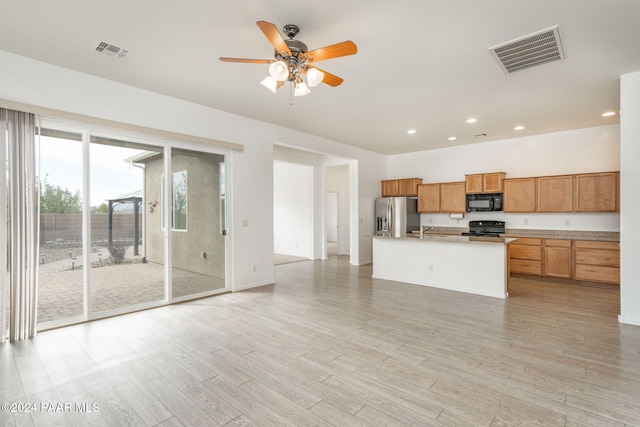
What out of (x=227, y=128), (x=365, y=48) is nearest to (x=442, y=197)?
(x=227, y=128)

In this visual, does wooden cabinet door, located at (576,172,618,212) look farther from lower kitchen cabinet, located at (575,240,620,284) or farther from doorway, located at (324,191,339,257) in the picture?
doorway, located at (324,191,339,257)

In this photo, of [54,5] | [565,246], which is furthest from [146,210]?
[565,246]

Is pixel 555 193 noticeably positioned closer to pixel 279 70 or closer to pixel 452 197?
pixel 452 197

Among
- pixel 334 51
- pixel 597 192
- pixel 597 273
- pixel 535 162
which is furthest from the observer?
pixel 535 162

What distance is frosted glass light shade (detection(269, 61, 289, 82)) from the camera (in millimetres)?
2508

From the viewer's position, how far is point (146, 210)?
433 centimetres

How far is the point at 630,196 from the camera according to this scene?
11.9 feet

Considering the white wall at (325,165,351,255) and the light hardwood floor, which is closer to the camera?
the light hardwood floor

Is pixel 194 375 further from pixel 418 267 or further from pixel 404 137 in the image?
pixel 404 137

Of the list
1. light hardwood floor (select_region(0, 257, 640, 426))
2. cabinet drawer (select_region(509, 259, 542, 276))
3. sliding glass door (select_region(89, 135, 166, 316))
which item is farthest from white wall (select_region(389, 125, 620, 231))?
sliding glass door (select_region(89, 135, 166, 316))

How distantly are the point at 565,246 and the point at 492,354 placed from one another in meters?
4.22

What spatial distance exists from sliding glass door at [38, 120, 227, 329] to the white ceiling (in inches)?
35.9

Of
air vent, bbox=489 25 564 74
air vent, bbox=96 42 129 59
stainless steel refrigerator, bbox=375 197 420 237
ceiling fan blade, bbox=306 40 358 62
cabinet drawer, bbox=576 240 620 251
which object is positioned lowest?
cabinet drawer, bbox=576 240 620 251

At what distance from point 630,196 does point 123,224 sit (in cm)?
625
